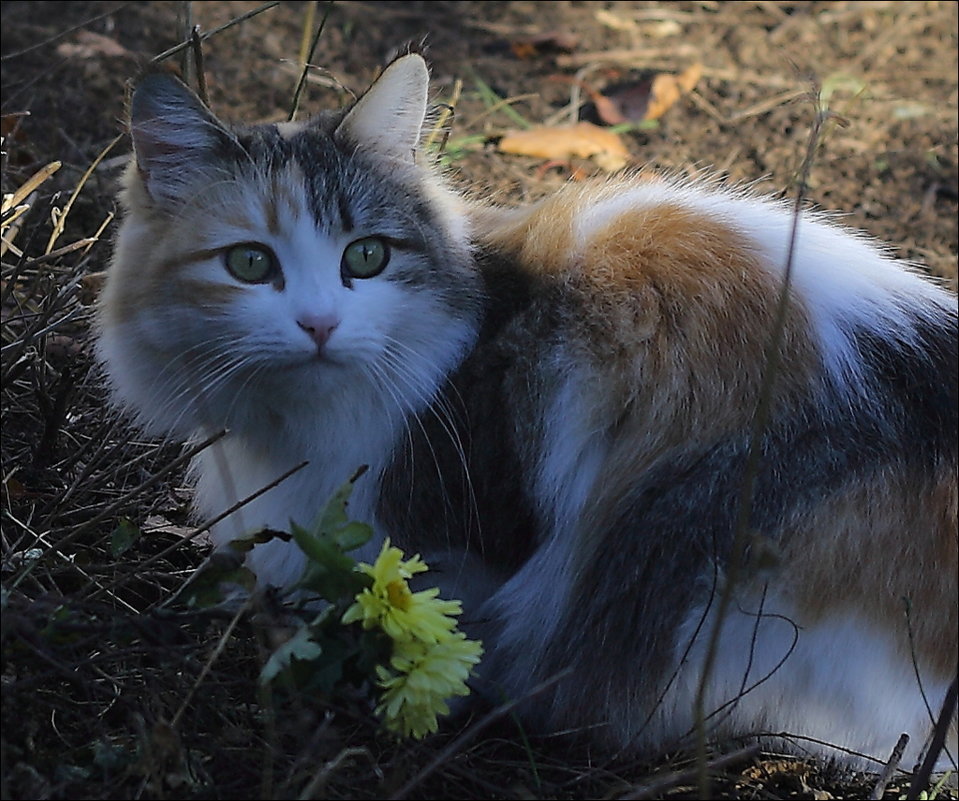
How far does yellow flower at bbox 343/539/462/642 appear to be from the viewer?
6.15ft

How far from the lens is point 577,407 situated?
2.27 m

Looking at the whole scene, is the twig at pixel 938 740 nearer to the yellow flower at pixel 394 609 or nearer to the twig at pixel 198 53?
the yellow flower at pixel 394 609

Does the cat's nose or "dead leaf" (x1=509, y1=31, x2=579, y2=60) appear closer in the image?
the cat's nose

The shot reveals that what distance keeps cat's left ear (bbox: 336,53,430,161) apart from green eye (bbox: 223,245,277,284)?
0.34 metres

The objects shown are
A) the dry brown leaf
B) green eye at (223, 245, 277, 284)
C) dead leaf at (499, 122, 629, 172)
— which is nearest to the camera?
green eye at (223, 245, 277, 284)

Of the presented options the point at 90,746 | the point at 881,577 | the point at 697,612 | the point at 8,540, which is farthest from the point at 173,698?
the point at 881,577

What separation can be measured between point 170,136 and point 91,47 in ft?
8.32

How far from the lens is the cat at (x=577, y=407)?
82.7 inches

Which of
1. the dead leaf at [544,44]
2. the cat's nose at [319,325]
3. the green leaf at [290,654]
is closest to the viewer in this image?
the green leaf at [290,654]

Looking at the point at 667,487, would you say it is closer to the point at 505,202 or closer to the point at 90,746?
the point at 90,746

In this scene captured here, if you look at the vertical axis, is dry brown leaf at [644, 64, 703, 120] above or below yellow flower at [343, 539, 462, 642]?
above

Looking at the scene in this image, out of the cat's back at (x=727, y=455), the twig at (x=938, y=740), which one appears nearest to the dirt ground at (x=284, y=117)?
the cat's back at (x=727, y=455)

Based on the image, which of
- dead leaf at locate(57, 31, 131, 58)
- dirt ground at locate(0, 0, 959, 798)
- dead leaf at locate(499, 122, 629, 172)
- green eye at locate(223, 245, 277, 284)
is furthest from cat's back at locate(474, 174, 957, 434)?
dead leaf at locate(57, 31, 131, 58)

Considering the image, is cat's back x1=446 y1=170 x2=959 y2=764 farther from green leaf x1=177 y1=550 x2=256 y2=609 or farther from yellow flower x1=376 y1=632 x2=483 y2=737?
green leaf x1=177 y1=550 x2=256 y2=609
